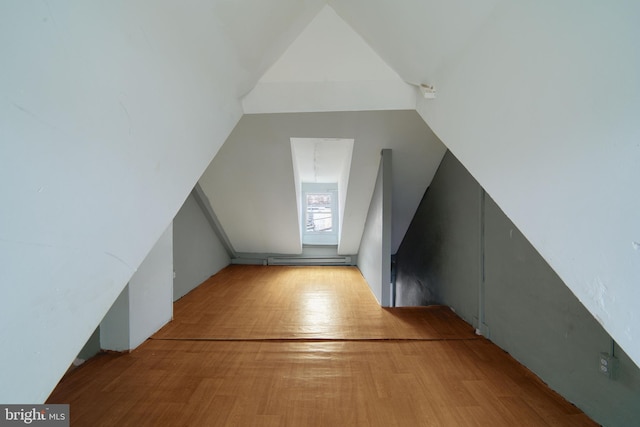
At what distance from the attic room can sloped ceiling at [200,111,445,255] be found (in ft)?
3.32

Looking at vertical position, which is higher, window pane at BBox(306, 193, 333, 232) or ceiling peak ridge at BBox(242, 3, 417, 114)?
ceiling peak ridge at BBox(242, 3, 417, 114)

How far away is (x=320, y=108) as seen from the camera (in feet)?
7.13

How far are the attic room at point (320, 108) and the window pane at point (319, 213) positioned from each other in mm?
3534

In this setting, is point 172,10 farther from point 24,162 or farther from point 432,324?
point 432,324

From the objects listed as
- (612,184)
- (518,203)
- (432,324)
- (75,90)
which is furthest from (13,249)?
(432,324)

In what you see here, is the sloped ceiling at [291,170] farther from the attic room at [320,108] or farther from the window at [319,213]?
the attic room at [320,108]

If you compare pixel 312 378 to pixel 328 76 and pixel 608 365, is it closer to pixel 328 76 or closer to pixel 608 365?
pixel 608 365

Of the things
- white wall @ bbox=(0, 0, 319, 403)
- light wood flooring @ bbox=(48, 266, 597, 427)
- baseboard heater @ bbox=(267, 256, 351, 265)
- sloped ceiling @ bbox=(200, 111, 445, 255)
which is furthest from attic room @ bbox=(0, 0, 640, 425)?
baseboard heater @ bbox=(267, 256, 351, 265)

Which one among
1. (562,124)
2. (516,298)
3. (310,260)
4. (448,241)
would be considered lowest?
(310,260)

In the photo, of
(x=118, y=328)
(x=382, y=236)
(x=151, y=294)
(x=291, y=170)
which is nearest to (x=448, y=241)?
(x=382, y=236)

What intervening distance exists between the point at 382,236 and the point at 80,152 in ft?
10.0

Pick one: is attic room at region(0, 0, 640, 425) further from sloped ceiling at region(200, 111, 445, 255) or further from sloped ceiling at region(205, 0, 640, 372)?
sloped ceiling at region(200, 111, 445, 255)

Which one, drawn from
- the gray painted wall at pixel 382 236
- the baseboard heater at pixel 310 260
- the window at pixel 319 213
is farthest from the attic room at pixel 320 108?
the window at pixel 319 213

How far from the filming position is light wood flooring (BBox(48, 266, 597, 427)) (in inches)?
60.9
